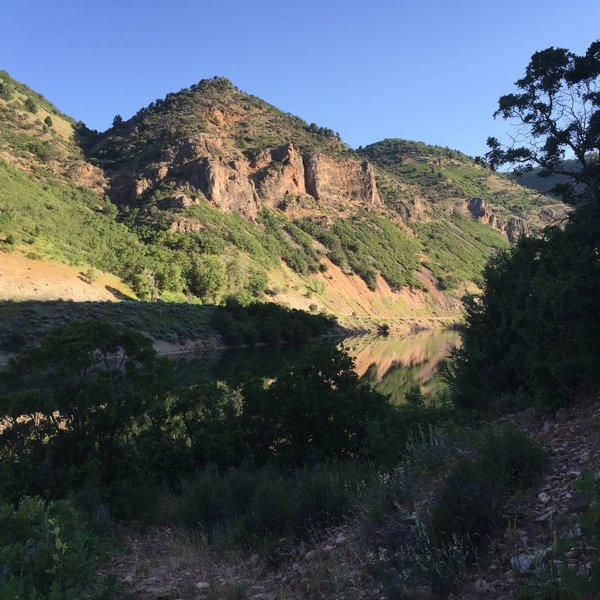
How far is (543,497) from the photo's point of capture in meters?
4.53

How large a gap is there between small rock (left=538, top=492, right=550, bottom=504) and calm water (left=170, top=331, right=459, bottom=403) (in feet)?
68.9

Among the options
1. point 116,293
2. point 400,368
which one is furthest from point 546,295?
point 116,293

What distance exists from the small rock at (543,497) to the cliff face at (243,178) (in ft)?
328

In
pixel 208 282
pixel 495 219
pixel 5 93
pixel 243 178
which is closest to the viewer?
pixel 208 282

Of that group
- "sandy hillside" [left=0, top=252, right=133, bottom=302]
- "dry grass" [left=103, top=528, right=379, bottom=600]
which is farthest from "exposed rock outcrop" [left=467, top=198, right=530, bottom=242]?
"dry grass" [left=103, top=528, right=379, bottom=600]

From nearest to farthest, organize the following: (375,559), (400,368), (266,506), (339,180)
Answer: (375,559)
(266,506)
(400,368)
(339,180)

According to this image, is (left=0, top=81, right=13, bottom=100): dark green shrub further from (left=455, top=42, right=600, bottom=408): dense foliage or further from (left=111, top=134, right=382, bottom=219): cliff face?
(left=455, top=42, right=600, bottom=408): dense foliage

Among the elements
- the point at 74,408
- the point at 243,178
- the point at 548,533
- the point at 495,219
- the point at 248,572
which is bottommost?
the point at 248,572

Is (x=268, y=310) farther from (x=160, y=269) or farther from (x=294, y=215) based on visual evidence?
(x=294, y=215)

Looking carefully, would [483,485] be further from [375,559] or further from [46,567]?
[46,567]

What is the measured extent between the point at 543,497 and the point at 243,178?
11527 centimetres

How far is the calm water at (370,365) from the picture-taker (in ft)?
102

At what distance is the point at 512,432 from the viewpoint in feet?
17.6

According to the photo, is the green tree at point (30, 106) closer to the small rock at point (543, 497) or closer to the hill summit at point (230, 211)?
the hill summit at point (230, 211)
